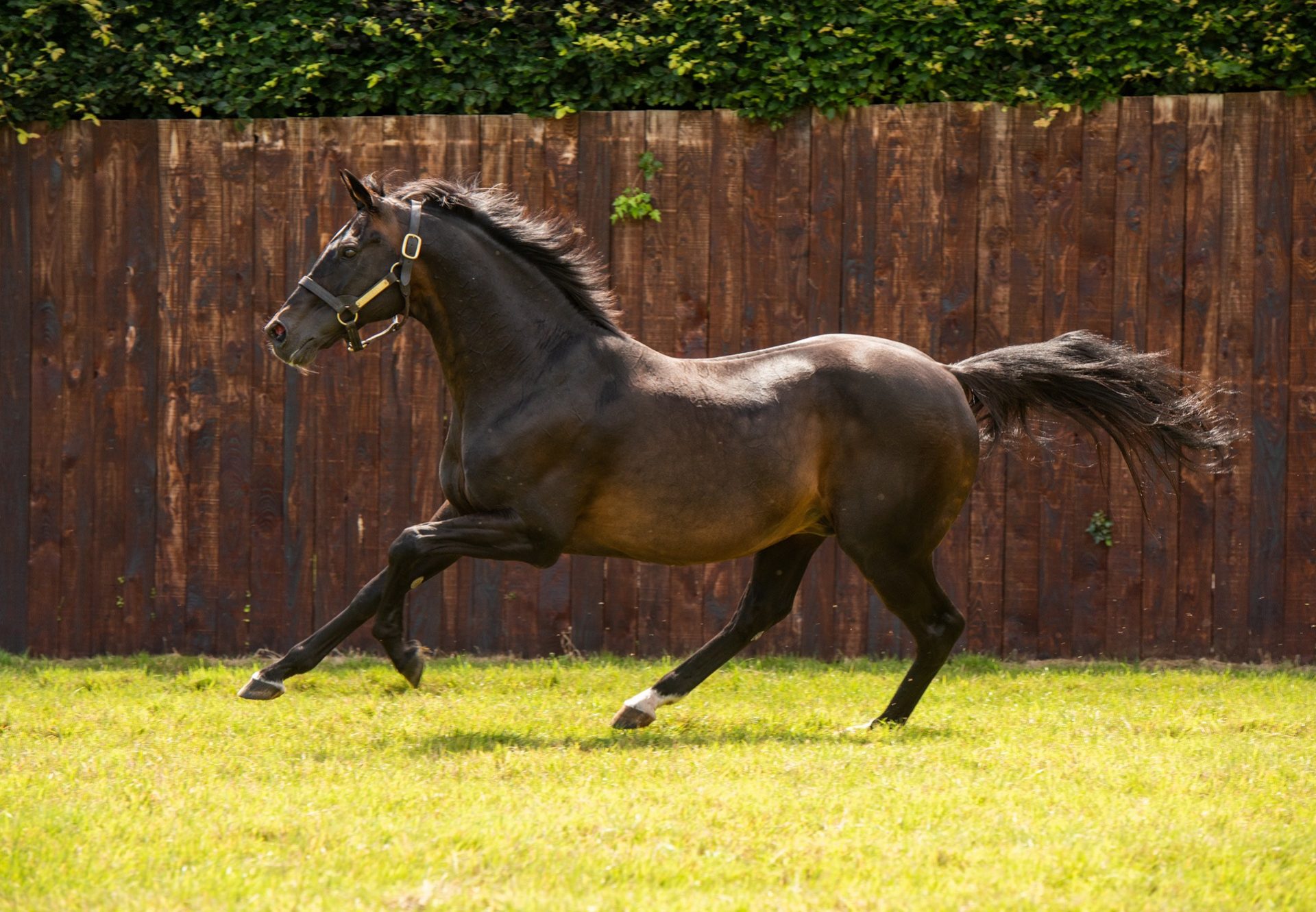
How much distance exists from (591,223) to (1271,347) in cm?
370

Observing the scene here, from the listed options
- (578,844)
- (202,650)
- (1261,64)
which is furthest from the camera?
(202,650)

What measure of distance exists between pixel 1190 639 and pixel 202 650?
5437mm

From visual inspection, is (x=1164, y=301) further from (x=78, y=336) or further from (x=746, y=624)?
(x=78, y=336)

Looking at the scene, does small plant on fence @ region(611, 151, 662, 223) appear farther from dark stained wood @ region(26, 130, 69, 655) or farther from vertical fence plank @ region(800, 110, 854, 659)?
dark stained wood @ region(26, 130, 69, 655)

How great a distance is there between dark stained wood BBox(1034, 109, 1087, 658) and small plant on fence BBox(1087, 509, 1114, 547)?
0.07 metres

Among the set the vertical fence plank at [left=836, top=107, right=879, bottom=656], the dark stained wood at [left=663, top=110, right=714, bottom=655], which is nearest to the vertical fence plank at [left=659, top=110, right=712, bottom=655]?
the dark stained wood at [left=663, top=110, right=714, bottom=655]

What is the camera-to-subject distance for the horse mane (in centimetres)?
613

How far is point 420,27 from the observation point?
27.0 feet

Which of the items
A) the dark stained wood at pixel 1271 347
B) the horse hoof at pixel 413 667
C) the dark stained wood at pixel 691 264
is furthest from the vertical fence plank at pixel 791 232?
the horse hoof at pixel 413 667

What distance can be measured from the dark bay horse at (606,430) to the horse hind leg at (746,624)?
0.02 meters

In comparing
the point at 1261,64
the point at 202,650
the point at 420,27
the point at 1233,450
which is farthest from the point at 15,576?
the point at 1261,64

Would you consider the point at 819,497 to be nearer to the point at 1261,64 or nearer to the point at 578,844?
the point at 578,844

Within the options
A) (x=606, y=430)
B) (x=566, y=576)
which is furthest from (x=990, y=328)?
(x=606, y=430)

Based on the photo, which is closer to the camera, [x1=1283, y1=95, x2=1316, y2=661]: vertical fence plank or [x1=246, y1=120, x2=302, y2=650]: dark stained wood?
[x1=1283, y1=95, x2=1316, y2=661]: vertical fence plank
